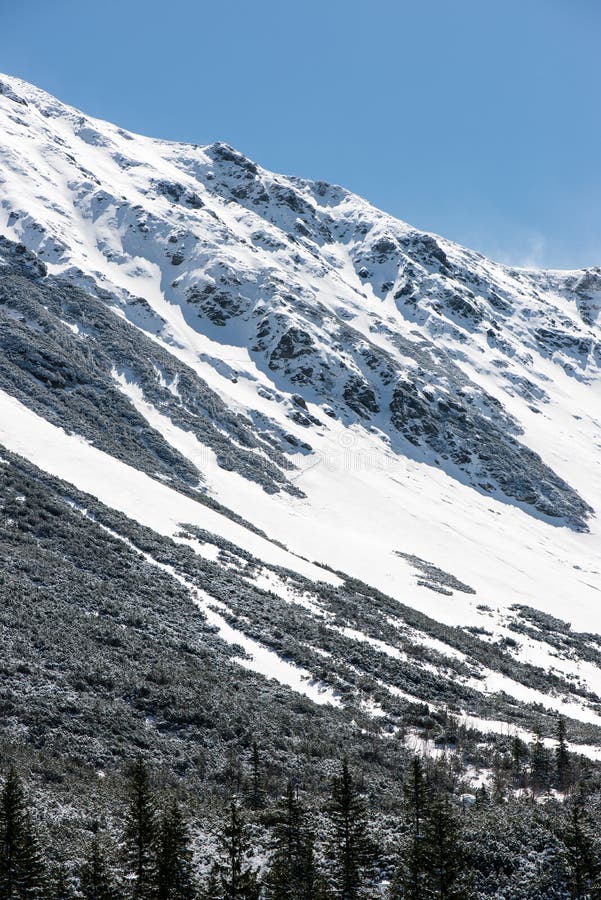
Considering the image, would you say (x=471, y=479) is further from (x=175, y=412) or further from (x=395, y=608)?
(x=395, y=608)

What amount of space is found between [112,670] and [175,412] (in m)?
56.4

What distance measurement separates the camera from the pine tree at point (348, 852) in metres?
15.3

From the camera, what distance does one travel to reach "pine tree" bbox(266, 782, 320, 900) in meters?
14.9

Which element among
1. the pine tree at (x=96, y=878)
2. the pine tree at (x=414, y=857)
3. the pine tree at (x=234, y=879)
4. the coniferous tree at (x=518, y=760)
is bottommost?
the pine tree at (x=96, y=878)

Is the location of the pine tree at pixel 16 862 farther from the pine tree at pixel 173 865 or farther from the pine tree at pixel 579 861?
the pine tree at pixel 579 861

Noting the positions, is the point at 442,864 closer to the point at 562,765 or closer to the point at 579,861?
the point at 579,861

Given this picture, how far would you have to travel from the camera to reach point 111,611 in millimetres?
Answer: 32750

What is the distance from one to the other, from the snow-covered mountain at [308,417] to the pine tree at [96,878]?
16.5 meters

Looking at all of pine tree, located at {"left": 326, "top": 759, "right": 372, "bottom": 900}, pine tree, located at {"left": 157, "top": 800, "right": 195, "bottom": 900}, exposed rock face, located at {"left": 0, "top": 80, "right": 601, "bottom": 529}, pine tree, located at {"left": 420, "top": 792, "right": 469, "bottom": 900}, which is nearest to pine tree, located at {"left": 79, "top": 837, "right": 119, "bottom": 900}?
pine tree, located at {"left": 157, "top": 800, "right": 195, "bottom": 900}

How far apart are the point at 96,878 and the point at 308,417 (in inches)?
3344

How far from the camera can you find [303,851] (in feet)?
54.7

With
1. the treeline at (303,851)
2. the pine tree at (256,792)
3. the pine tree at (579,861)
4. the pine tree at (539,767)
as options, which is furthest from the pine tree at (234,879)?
the pine tree at (539,767)

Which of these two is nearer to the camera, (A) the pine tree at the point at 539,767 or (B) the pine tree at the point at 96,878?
(B) the pine tree at the point at 96,878

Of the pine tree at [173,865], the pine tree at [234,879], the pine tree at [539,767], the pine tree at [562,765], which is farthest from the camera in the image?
the pine tree at [562,765]
